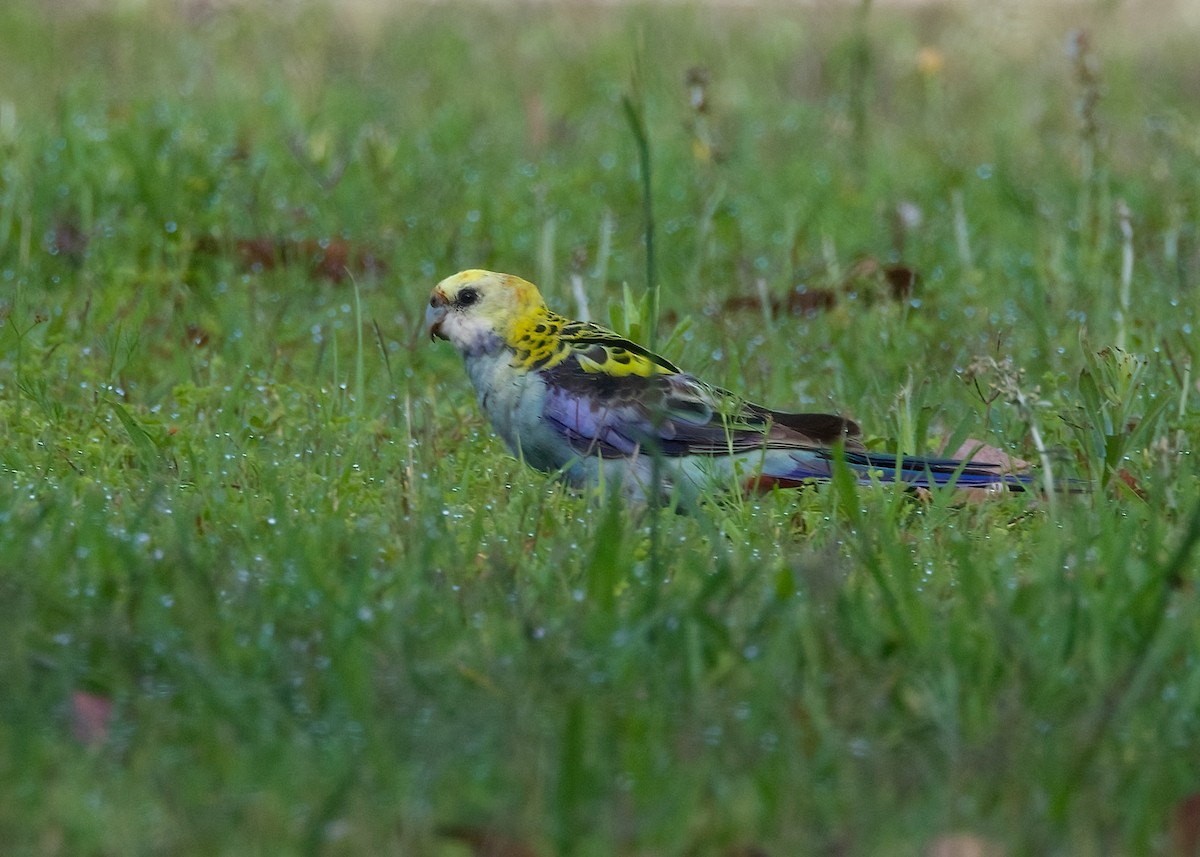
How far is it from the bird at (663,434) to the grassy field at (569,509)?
129 millimetres

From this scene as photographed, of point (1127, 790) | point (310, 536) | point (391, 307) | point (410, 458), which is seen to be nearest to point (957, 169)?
point (391, 307)

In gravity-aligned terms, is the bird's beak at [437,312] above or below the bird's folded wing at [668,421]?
above

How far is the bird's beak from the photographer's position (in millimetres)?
4391

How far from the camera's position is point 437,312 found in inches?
174

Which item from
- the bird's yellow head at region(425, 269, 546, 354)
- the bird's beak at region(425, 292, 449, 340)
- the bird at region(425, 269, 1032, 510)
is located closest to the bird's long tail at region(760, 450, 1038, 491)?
the bird at region(425, 269, 1032, 510)

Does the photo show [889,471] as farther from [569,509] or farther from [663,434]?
[569,509]

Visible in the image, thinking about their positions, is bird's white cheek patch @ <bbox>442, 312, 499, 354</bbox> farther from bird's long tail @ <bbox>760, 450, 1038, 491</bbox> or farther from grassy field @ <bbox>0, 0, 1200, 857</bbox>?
bird's long tail @ <bbox>760, 450, 1038, 491</bbox>

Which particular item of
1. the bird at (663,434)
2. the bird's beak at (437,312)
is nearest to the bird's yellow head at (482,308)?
the bird's beak at (437,312)

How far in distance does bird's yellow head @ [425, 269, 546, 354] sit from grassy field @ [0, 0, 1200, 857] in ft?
0.89

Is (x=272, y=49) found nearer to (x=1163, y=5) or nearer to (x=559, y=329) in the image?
(x=559, y=329)

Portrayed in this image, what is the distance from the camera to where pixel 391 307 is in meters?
5.65

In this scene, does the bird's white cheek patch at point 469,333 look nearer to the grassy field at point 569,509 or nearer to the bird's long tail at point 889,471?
the grassy field at point 569,509

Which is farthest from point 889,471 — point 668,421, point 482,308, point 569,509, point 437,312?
point 437,312

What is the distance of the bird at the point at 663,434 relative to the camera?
3.90 m
